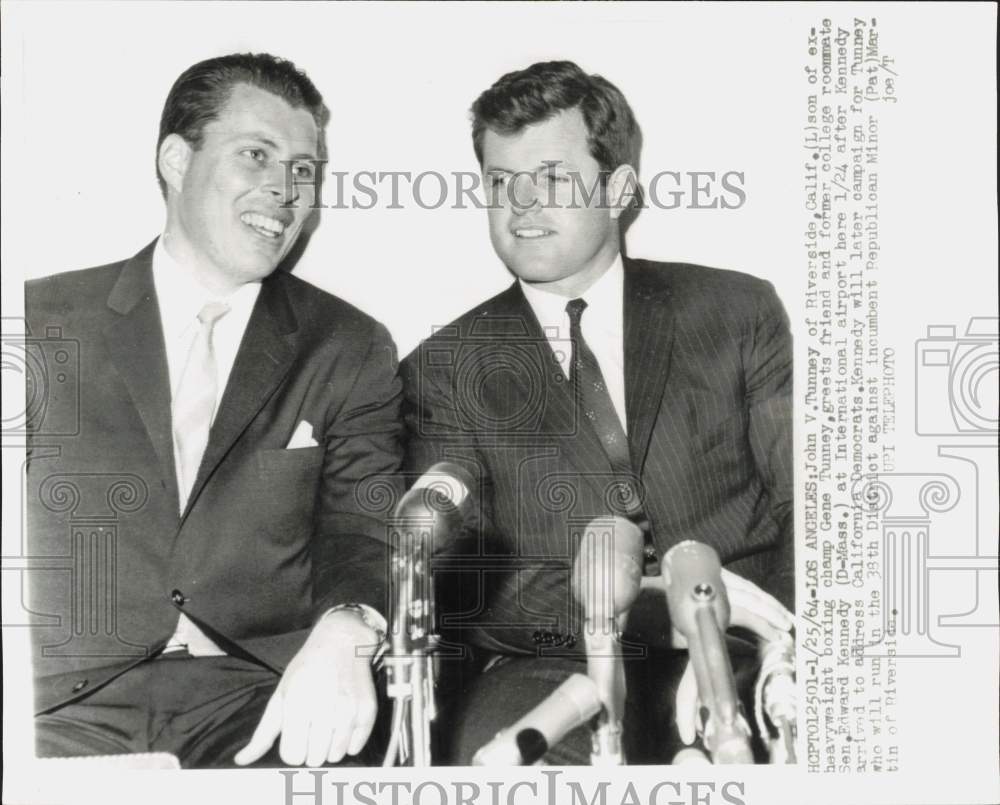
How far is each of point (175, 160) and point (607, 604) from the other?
2.17 ft

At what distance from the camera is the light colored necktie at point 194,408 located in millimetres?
1020

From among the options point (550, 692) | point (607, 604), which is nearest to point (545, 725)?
point (550, 692)

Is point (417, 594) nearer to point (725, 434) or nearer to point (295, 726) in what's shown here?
point (295, 726)

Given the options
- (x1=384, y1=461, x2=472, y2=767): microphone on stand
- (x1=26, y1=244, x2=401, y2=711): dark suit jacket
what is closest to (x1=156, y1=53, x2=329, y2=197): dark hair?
(x1=26, y1=244, x2=401, y2=711): dark suit jacket

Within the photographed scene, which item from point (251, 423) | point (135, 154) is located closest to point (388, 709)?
point (251, 423)

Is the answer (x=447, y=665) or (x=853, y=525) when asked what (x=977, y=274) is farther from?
(x=447, y=665)

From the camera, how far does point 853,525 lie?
1066mm

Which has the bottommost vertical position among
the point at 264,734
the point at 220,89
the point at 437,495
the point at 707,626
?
the point at 264,734

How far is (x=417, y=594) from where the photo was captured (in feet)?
3.38

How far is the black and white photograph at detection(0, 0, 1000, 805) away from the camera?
1.02m

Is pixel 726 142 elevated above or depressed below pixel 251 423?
above

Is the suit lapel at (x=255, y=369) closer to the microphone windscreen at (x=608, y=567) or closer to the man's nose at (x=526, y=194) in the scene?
the man's nose at (x=526, y=194)

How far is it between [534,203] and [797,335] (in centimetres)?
32

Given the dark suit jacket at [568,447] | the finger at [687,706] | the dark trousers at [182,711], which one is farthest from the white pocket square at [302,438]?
the finger at [687,706]
